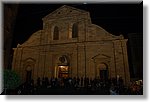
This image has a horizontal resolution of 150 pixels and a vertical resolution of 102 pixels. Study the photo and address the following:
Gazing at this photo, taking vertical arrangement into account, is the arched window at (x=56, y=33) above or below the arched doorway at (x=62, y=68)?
above

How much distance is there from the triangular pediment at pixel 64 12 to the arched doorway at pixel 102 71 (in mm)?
1097

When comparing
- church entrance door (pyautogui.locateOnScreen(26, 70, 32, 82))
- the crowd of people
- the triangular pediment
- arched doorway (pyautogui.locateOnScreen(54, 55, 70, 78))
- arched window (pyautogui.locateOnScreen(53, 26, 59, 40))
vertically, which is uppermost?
the triangular pediment

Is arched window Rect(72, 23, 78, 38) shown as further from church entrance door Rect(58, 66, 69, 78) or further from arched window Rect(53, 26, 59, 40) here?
church entrance door Rect(58, 66, 69, 78)

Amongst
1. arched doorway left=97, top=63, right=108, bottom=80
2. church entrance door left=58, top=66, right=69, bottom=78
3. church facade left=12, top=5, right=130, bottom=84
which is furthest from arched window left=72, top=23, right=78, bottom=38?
arched doorway left=97, top=63, right=108, bottom=80

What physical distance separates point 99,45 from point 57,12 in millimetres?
1033

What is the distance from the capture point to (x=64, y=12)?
157 inches

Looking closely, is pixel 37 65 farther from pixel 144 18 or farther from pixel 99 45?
pixel 144 18

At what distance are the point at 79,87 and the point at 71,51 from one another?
2.24 ft

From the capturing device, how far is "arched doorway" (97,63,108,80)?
3585 mm

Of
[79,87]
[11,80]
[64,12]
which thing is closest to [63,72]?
[79,87]

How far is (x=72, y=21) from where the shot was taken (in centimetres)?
398

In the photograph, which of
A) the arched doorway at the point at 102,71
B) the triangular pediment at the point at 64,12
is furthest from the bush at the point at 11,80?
the arched doorway at the point at 102,71

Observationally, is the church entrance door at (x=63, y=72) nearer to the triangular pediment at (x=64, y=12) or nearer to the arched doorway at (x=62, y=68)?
the arched doorway at (x=62, y=68)

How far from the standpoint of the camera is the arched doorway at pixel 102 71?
11.8 ft
